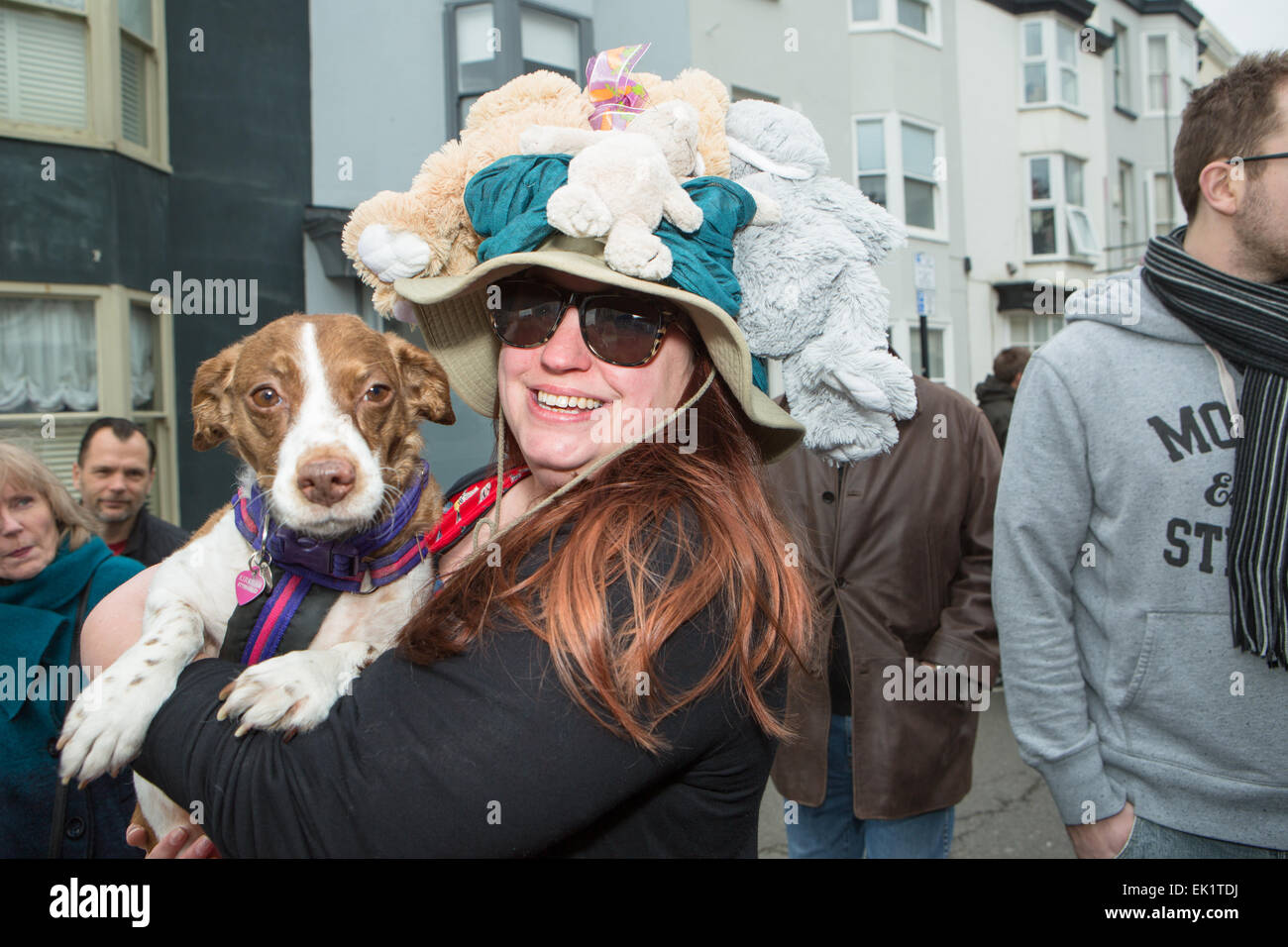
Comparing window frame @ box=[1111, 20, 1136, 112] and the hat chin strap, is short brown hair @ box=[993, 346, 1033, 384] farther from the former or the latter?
window frame @ box=[1111, 20, 1136, 112]

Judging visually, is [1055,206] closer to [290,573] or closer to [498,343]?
[498,343]

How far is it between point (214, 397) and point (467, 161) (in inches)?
42.2

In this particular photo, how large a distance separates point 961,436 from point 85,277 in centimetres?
757

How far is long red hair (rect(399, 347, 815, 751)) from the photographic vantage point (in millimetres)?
1331

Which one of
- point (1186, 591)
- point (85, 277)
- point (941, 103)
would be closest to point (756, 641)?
point (1186, 591)

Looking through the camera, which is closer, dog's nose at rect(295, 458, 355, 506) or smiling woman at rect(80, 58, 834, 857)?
smiling woman at rect(80, 58, 834, 857)

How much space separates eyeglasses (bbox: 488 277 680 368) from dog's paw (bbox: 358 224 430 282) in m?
0.19

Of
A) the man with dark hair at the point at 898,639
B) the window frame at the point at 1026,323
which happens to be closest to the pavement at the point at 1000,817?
the man with dark hair at the point at 898,639

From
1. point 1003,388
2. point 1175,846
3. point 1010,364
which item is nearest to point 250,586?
point 1175,846

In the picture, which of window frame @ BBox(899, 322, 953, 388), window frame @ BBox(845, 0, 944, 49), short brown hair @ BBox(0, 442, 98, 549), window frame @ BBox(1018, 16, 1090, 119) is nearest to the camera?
short brown hair @ BBox(0, 442, 98, 549)

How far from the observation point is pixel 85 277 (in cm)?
787

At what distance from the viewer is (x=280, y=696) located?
146cm

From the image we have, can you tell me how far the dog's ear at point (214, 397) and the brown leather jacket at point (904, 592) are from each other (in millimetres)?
1878

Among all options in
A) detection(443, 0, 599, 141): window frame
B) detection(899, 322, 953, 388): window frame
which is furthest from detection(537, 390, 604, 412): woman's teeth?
detection(899, 322, 953, 388): window frame
